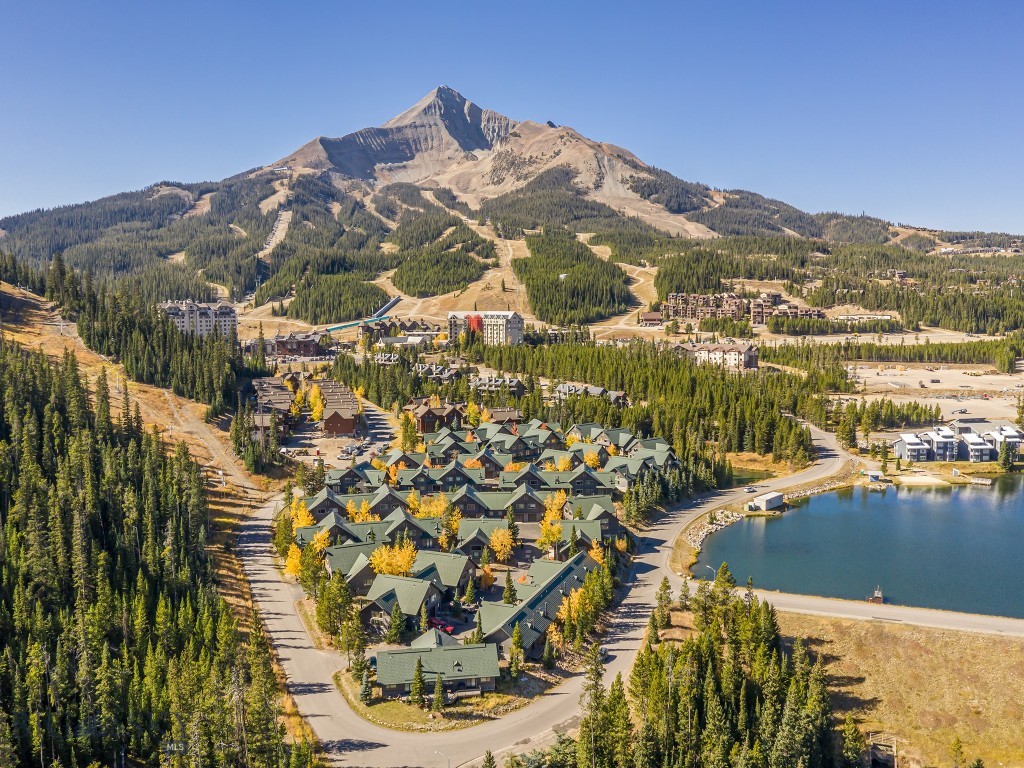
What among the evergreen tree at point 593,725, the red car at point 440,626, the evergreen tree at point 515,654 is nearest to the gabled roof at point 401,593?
the red car at point 440,626

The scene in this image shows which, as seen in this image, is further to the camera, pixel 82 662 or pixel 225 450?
pixel 225 450

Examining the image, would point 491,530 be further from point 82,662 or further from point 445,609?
point 82,662

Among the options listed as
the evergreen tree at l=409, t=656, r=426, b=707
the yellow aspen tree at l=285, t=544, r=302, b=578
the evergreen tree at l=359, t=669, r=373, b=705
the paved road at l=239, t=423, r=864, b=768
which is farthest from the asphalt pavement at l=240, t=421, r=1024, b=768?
the evergreen tree at l=409, t=656, r=426, b=707

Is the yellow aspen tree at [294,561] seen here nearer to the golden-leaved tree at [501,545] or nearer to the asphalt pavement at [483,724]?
the asphalt pavement at [483,724]

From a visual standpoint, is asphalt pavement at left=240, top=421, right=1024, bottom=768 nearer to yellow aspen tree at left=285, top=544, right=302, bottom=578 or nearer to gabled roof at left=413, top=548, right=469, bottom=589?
yellow aspen tree at left=285, top=544, right=302, bottom=578

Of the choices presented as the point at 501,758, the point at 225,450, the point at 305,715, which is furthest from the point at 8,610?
the point at 225,450

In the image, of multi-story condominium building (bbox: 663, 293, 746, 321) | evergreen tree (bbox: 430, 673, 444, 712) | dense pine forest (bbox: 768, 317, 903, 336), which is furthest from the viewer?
multi-story condominium building (bbox: 663, 293, 746, 321)
